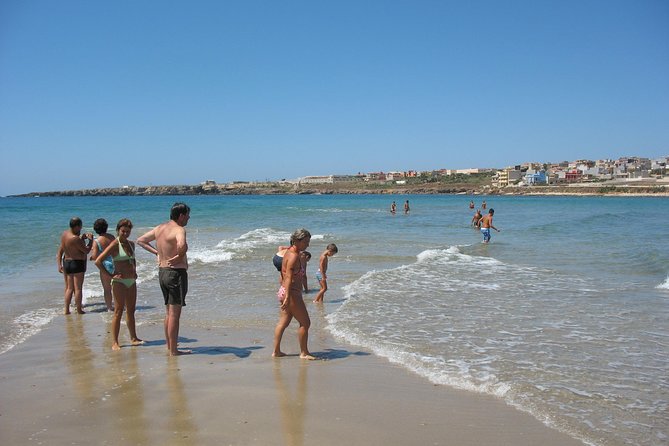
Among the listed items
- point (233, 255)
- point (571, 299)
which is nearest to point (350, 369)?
point (571, 299)

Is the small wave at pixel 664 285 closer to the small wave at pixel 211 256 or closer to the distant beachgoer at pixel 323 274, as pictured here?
the distant beachgoer at pixel 323 274

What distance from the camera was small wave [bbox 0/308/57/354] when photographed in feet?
22.4

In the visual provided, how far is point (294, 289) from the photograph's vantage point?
5922 mm

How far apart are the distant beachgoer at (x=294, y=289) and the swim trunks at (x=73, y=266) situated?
14.3 ft

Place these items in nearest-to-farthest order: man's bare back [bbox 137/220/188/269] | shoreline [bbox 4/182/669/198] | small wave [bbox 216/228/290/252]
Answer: man's bare back [bbox 137/220/188/269] < small wave [bbox 216/228/290/252] < shoreline [bbox 4/182/669/198]

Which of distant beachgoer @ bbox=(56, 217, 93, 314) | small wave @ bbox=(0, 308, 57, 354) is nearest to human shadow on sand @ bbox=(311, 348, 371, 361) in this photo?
small wave @ bbox=(0, 308, 57, 354)

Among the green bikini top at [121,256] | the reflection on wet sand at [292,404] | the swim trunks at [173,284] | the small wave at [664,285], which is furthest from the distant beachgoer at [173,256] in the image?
the small wave at [664,285]

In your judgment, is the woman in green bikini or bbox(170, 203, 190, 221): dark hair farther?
the woman in green bikini

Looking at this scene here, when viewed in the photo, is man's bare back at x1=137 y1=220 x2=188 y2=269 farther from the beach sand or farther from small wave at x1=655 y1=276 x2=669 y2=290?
small wave at x1=655 y1=276 x2=669 y2=290

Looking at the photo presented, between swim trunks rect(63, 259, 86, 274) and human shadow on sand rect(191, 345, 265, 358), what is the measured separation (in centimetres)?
329

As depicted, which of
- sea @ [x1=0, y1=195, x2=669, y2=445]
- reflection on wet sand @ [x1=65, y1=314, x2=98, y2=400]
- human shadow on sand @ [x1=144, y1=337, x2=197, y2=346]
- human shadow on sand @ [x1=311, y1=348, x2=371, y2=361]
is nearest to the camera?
reflection on wet sand @ [x1=65, y1=314, x2=98, y2=400]

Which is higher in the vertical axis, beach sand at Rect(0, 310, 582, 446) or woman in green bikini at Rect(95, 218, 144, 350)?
woman in green bikini at Rect(95, 218, 144, 350)

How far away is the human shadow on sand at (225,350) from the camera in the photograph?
20.6 ft

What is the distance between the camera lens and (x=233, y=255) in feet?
55.8
